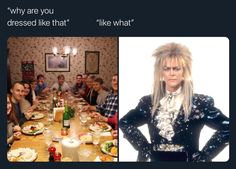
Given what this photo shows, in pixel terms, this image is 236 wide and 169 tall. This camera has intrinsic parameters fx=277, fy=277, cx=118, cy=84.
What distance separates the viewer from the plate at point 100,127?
2.22 metres

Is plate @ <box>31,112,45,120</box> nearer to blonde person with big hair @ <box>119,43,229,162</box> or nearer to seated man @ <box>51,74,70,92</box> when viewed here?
blonde person with big hair @ <box>119,43,229,162</box>

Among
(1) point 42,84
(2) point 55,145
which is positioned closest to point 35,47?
(1) point 42,84

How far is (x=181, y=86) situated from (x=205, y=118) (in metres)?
0.26

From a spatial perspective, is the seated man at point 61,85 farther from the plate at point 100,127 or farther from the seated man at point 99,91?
the plate at point 100,127

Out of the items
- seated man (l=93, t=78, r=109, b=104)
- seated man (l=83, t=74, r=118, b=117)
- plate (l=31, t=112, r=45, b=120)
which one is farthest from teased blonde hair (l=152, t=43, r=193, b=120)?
seated man (l=93, t=78, r=109, b=104)

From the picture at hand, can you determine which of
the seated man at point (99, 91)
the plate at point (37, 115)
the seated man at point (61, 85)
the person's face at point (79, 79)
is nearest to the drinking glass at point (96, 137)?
the plate at point (37, 115)

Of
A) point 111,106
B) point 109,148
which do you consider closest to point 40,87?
point 111,106

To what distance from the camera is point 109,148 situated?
1.83 m

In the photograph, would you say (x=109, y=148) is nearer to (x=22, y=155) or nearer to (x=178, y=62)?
(x=22, y=155)

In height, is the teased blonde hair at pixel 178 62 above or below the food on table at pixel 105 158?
above

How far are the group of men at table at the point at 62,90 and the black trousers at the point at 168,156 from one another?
22.2 inches

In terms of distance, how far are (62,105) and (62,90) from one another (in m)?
1.75

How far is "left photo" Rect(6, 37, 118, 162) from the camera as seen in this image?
179 centimetres

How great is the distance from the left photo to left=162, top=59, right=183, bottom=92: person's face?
557 mm
